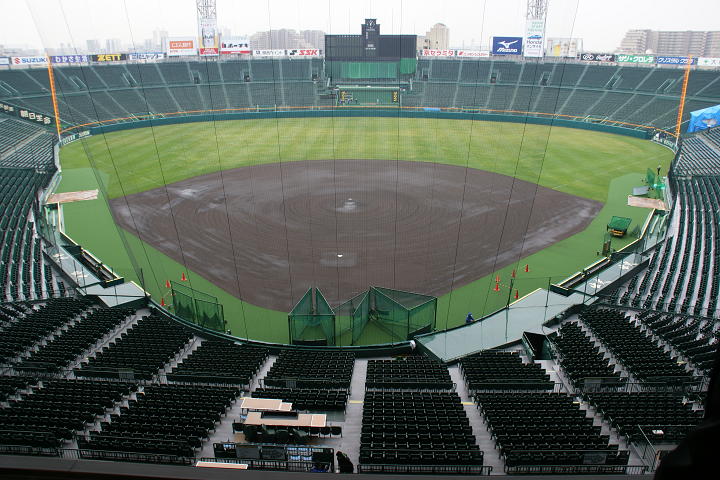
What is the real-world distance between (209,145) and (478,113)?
30.7 metres

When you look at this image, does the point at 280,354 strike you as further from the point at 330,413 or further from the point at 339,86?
the point at 339,86

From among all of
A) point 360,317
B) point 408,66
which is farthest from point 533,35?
point 360,317

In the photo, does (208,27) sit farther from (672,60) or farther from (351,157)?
(672,60)

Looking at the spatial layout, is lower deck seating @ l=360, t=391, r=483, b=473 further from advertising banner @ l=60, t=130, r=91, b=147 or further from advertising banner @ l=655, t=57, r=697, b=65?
advertising banner @ l=655, t=57, r=697, b=65

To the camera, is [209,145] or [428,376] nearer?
[428,376]

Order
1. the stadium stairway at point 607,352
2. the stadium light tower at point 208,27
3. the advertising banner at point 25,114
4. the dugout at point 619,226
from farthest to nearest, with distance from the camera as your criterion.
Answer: the stadium light tower at point 208,27, the advertising banner at point 25,114, the dugout at point 619,226, the stadium stairway at point 607,352

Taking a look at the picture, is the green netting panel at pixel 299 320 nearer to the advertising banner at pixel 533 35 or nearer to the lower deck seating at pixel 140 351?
the lower deck seating at pixel 140 351

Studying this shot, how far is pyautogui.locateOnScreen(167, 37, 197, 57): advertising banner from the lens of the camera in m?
67.8

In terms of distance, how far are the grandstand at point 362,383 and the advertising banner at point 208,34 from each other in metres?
40.4

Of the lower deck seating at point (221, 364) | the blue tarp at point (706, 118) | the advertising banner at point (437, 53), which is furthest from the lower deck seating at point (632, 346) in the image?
the advertising banner at point (437, 53)

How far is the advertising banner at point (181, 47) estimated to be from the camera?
67750mm

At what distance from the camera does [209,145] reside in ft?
150

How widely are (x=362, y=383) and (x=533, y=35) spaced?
2064 inches

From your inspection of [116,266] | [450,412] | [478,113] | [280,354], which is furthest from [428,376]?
[478,113]
